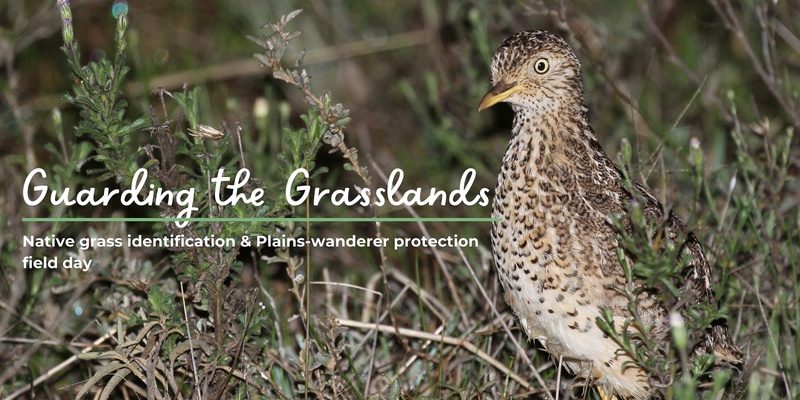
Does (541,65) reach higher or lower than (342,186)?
higher

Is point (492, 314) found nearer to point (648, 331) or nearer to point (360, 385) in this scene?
point (360, 385)

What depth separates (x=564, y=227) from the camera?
393 centimetres

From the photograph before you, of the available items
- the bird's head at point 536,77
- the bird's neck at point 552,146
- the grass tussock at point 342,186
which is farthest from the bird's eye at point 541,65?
the grass tussock at point 342,186

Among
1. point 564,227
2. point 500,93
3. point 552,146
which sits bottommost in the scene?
point 564,227

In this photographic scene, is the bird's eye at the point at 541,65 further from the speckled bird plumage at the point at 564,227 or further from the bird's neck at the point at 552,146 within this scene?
the bird's neck at the point at 552,146

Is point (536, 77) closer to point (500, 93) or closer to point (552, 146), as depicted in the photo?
point (500, 93)

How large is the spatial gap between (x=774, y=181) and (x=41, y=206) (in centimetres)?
341

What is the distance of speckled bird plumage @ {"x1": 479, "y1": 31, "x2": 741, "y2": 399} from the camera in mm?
3904

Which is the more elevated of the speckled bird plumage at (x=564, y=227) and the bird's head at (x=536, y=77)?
the bird's head at (x=536, y=77)

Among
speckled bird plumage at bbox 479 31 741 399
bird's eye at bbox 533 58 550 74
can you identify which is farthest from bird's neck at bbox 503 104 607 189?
bird's eye at bbox 533 58 550 74

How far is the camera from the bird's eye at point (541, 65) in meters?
4.11

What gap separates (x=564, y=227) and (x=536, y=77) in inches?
22.7

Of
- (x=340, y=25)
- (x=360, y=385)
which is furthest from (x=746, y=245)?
(x=340, y=25)

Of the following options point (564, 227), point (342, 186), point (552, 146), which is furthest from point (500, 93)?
point (342, 186)
